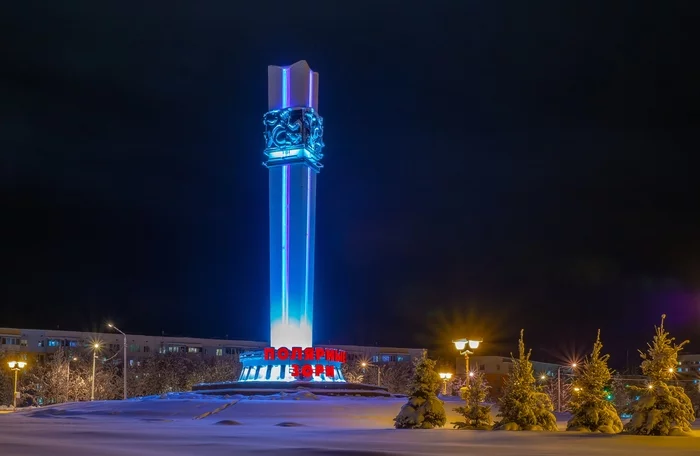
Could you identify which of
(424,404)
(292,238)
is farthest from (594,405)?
(292,238)

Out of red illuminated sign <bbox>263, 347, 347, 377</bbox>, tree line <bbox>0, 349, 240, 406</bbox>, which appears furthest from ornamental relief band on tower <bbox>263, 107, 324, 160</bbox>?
tree line <bbox>0, 349, 240, 406</bbox>

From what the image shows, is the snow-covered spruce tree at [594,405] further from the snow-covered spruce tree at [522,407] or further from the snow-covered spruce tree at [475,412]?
the snow-covered spruce tree at [475,412]

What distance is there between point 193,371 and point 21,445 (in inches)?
3091

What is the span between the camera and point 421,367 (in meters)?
28.4

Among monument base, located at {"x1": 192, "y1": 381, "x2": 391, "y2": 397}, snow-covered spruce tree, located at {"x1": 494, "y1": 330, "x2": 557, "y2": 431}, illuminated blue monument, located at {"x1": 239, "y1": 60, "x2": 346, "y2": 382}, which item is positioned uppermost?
illuminated blue monument, located at {"x1": 239, "y1": 60, "x2": 346, "y2": 382}

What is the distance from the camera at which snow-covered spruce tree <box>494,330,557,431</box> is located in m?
26.3

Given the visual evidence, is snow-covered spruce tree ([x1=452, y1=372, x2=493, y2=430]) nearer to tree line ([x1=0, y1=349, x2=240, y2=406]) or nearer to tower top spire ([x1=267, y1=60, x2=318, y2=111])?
tower top spire ([x1=267, y1=60, x2=318, y2=111])

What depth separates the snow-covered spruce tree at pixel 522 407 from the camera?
2633 cm

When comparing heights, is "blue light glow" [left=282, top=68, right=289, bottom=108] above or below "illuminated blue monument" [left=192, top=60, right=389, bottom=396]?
above

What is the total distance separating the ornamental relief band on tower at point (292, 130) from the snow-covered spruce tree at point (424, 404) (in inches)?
1628

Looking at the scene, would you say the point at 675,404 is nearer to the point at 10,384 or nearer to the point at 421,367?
the point at 421,367

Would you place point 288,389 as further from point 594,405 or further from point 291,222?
point 594,405

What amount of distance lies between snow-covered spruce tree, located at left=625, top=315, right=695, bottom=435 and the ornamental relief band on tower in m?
46.3

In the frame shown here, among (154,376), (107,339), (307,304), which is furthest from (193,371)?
(307,304)
